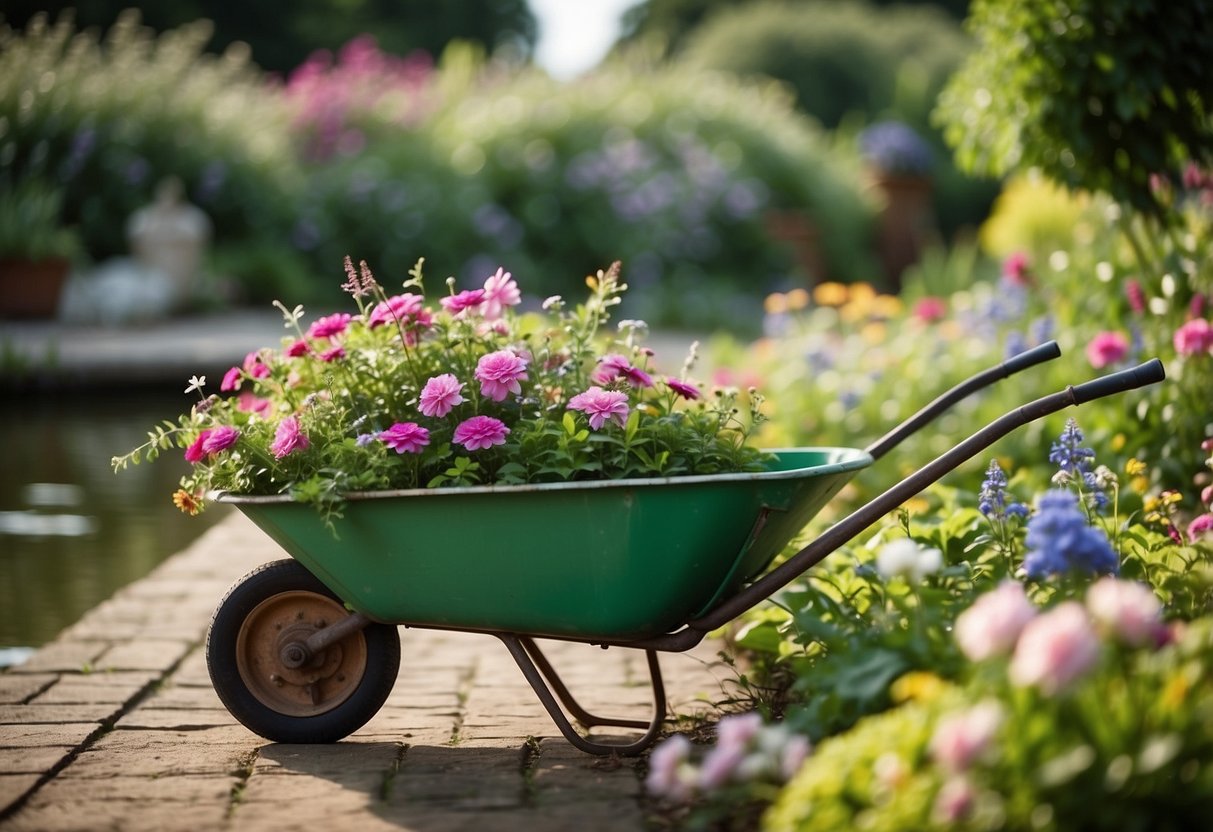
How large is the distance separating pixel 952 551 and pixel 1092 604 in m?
1.11

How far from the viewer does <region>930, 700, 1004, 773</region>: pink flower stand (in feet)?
4.92

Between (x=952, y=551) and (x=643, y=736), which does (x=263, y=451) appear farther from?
(x=952, y=551)

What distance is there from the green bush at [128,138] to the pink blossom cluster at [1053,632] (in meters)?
10.1

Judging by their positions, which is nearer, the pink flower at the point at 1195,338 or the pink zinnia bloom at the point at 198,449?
the pink zinnia bloom at the point at 198,449

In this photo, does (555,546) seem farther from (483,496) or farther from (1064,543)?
(1064,543)

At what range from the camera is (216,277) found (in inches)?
429

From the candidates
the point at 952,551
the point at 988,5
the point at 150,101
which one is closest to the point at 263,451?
the point at 952,551

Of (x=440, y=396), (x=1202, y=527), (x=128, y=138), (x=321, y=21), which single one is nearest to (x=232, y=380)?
(x=440, y=396)

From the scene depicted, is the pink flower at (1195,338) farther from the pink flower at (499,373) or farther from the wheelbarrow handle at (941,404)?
the pink flower at (499,373)

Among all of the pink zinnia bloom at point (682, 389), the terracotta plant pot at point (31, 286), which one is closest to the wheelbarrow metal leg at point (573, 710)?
the pink zinnia bloom at point (682, 389)

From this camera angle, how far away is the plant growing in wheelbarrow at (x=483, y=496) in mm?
2344

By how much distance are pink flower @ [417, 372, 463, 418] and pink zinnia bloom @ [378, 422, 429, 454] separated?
0.04 m

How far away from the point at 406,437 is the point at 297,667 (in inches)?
21.4

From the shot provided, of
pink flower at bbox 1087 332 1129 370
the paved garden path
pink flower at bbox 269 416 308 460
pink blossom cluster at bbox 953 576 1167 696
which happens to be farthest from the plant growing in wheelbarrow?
pink flower at bbox 1087 332 1129 370
